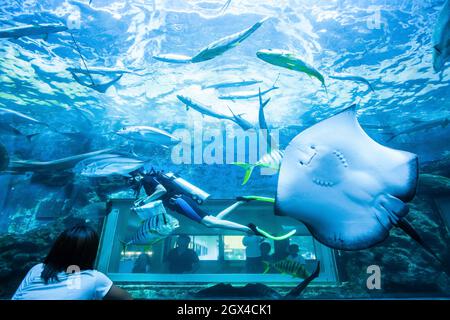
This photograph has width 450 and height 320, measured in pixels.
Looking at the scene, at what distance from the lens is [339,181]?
8.71ft

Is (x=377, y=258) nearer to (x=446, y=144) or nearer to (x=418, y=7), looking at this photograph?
(x=418, y=7)

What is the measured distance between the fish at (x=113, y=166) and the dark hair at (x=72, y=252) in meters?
2.83

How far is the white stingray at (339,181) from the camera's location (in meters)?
2.47

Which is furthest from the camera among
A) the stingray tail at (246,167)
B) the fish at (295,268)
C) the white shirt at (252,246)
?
the white shirt at (252,246)

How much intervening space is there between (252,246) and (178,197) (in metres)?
4.96

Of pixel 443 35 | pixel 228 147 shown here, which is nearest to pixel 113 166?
pixel 443 35

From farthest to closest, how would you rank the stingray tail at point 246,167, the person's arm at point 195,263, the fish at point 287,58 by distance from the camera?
A: the person's arm at point 195,263, the stingray tail at point 246,167, the fish at point 287,58

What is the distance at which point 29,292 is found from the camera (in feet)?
5.28

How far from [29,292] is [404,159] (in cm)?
346

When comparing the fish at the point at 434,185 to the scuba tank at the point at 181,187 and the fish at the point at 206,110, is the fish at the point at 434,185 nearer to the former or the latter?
the fish at the point at 206,110

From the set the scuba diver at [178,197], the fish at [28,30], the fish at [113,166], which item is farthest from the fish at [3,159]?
the scuba diver at [178,197]

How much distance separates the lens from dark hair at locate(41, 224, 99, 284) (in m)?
1.69

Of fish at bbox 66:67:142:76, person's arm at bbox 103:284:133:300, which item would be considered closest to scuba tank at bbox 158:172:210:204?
person's arm at bbox 103:284:133:300

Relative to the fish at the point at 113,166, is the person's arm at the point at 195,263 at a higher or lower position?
lower
